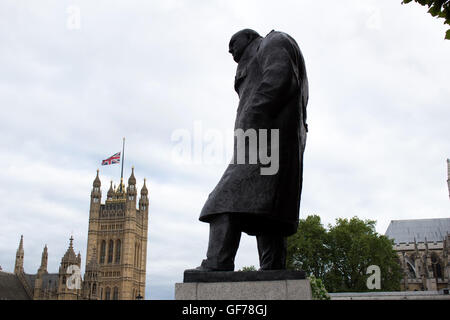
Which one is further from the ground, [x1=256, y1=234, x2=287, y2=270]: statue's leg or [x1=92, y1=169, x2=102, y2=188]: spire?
[x1=92, y1=169, x2=102, y2=188]: spire

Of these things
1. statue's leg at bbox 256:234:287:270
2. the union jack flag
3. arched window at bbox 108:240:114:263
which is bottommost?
statue's leg at bbox 256:234:287:270

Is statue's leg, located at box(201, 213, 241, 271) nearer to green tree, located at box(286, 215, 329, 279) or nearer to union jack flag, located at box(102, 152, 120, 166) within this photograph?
green tree, located at box(286, 215, 329, 279)

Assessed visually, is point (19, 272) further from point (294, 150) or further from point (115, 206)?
point (294, 150)

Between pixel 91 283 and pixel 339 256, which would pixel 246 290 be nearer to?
pixel 339 256

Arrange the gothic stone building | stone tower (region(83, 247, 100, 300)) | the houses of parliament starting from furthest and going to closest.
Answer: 1. the houses of parliament
2. stone tower (region(83, 247, 100, 300))
3. the gothic stone building

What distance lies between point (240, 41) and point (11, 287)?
3211 inches

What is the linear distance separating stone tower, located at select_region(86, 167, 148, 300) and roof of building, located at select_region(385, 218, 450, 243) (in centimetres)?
6107

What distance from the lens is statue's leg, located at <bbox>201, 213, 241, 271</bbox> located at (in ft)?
16.4

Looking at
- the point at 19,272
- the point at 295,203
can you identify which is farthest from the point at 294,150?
the point at 19,272

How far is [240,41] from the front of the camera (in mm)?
6164

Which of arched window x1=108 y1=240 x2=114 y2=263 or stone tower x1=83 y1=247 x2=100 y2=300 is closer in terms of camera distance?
stone tower x1=83 y1=247 x2=100 y2=300

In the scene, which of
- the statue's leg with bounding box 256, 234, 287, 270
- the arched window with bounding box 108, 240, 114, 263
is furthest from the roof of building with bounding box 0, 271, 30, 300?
the statue's leg with bounding box 256, 234, 287, 270

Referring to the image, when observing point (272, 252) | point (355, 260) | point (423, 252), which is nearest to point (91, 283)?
point (355, 260)

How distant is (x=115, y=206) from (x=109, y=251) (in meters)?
11.6
